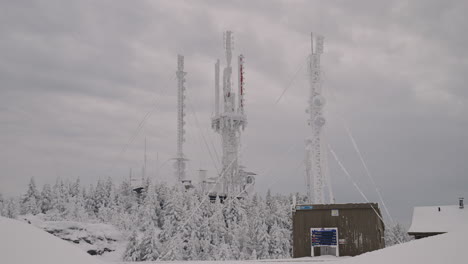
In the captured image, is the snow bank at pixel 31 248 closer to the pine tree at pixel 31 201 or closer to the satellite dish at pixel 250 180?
the satellite dish at pixel 250 180

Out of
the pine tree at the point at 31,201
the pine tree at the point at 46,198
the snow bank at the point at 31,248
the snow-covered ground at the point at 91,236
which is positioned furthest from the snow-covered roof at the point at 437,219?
the pine tree at the point at 46,198

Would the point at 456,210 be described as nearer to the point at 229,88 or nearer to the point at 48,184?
the point at 229,88

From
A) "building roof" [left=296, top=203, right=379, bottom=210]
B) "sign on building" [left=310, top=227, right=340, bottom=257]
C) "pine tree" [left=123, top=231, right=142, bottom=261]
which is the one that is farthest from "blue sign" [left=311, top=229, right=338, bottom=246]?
"pine tree" [left=123, top=231, right=142, bottom=261]

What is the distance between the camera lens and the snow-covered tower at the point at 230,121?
75688 millimetres

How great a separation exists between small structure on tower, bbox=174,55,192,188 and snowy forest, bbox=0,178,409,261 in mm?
2513

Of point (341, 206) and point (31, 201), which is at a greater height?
point (341, 206)

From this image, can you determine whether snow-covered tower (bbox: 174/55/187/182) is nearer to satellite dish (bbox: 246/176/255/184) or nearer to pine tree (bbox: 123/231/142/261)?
satellite dish (bbox: 246/176/255/184)

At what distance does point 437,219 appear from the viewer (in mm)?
35562

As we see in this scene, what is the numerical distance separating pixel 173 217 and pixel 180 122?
16.5 metres

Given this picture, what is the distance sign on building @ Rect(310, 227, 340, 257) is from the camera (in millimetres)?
25875

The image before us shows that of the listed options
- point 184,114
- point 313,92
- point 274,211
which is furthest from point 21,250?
point 274,211

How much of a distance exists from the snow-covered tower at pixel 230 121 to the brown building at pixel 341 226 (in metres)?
48.5

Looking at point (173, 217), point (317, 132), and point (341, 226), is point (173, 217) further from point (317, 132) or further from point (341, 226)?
point (341, 226)

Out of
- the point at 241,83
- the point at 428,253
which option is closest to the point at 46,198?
the point at 241,83
